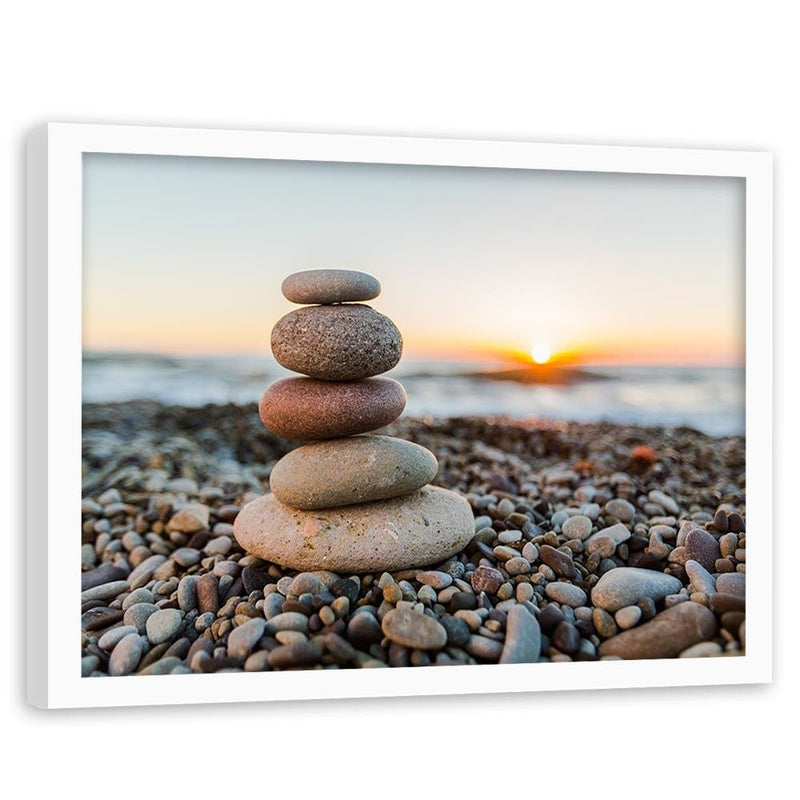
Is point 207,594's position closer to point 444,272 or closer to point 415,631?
point 415,631

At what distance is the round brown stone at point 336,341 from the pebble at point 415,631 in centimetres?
98

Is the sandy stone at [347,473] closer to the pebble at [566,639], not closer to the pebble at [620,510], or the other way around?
the pebble at [566,639]

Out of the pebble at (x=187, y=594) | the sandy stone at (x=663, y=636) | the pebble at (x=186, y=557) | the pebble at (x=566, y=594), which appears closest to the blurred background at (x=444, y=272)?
the sandy stone at (x=663, y=636)

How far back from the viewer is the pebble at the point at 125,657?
303 cm

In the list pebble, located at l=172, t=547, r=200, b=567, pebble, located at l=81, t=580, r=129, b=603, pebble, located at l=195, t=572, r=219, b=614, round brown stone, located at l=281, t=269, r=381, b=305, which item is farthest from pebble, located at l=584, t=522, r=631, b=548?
pebble, located at l=81, t=580, r=129, b=603

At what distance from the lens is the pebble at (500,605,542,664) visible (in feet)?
10.2

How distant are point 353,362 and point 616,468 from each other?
8.29ft

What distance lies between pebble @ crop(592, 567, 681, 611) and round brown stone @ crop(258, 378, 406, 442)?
3.53 ft

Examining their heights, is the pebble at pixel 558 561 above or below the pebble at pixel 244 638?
above

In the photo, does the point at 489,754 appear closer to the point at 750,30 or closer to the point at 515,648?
the point at 515,648

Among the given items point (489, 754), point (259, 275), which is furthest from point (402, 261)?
point (489, 754)

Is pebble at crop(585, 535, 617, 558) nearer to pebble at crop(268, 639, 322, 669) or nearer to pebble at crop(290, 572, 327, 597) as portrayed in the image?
pebble at crop(290, 572, 327, 597)

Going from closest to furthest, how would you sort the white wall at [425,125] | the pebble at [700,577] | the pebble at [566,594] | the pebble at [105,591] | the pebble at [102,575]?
the white wall at [425,125] → the pebble at [566,594] → the pebble at [700,577] → the pebble at [105,591] → the pebble at [102,575]

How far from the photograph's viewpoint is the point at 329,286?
3396 mm
